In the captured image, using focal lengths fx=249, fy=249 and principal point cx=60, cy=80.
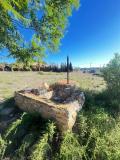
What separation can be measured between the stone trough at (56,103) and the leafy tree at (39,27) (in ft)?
5.70

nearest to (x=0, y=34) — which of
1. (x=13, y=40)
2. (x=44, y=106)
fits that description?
(x=13, y=40)

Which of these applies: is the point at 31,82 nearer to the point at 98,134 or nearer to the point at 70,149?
the point at 98,134

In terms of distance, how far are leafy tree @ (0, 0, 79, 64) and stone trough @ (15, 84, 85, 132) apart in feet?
5.70

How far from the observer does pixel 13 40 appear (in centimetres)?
774

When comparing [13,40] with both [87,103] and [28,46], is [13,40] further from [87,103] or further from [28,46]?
[87,103]

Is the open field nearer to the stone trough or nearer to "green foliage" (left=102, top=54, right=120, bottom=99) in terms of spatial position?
"green foliage" (left=102, top=54, right=120, bottom=99)

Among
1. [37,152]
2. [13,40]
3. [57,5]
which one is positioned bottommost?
[37,152]

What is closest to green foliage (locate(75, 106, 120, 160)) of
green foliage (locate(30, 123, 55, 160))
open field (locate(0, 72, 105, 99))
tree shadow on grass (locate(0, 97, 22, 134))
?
green foliage (locate(30, 123, 55, 160))

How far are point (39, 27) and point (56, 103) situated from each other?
8.91 feet

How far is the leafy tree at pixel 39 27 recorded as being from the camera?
7512 mm

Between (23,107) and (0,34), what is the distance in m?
3.88

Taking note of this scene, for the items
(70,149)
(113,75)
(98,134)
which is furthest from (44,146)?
(113,75)

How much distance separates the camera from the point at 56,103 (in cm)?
883

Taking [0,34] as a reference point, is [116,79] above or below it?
below
